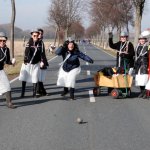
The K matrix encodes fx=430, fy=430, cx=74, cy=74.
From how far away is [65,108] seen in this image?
10078 mm

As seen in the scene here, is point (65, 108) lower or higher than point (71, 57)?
lower

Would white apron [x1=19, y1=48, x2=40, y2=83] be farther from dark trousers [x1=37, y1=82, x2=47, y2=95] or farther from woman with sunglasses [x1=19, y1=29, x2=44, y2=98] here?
dark trousers [x1=37, y1=82, x2=47, y2=95]

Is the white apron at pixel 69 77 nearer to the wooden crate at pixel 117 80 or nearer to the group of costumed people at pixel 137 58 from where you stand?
the wooden crate at pixel 117 80

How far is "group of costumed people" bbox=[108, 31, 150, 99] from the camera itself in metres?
11.9

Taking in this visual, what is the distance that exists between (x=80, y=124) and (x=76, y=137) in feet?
3.61

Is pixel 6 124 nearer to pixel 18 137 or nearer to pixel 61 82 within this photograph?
pixel 18 137

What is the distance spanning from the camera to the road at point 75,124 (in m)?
6.63

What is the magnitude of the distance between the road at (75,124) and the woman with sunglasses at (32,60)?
1.79 feet

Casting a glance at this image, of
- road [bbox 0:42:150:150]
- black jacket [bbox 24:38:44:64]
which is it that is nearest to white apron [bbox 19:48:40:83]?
black jacket [bbox 24:38:44:64]

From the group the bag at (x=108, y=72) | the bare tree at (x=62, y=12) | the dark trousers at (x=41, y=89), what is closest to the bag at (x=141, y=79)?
the bag at (x=108, y=72)

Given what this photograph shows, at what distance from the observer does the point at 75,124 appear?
819cm

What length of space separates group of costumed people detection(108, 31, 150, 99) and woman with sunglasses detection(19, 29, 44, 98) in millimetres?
2038

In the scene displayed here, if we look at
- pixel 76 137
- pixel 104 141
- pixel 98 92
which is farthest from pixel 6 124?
pixel 98 92

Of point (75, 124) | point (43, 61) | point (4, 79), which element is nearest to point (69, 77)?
point (43, 61)
